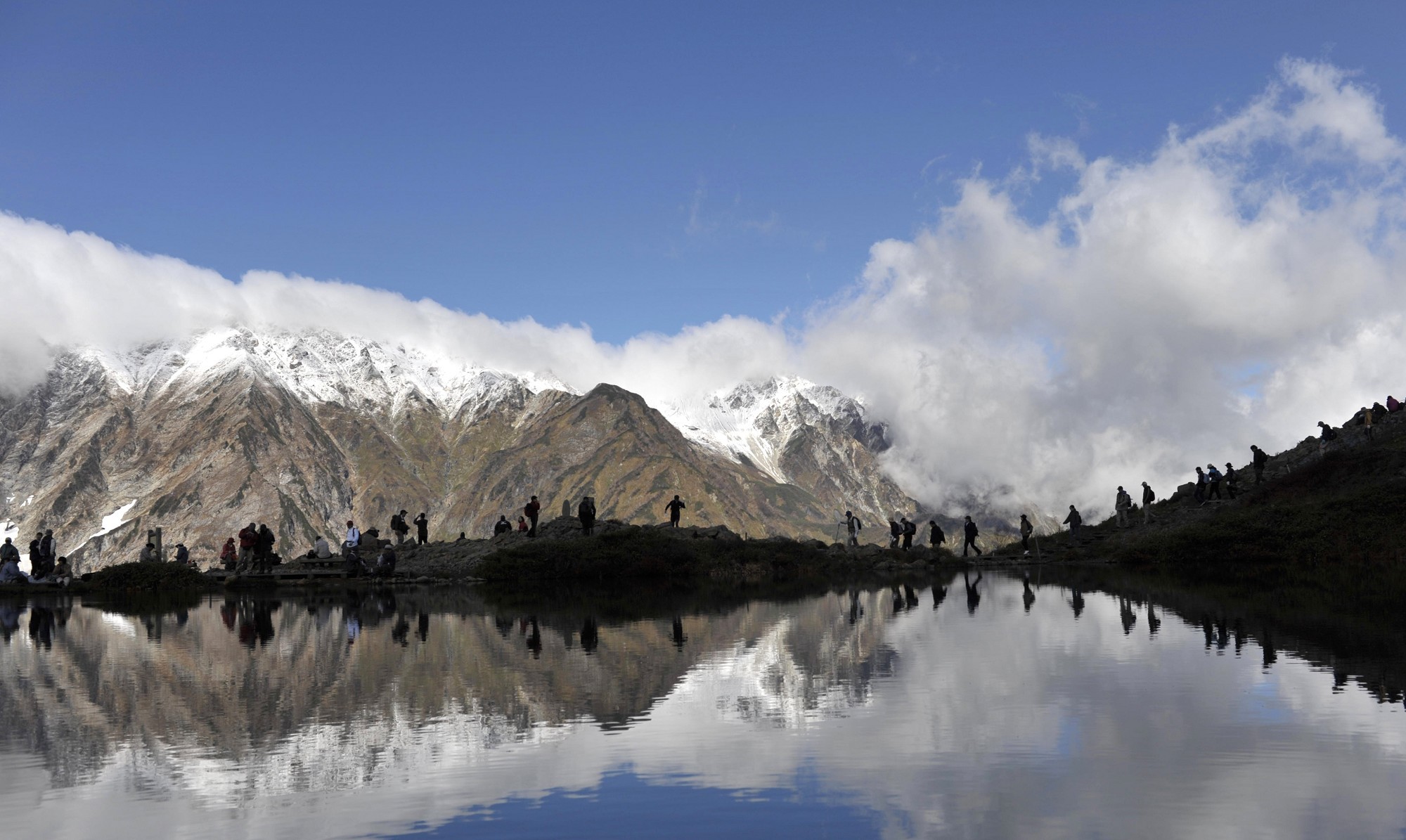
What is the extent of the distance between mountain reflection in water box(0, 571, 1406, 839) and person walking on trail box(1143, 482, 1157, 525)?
50252mm

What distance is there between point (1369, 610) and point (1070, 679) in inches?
578

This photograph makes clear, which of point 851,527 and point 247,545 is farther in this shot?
point 851,527

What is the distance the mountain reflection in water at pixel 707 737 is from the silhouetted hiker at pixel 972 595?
8734 mm

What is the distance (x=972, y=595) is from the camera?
43406 mm

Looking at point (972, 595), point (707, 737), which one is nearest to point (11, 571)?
point (972, 595)

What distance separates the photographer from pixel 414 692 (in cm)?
1858

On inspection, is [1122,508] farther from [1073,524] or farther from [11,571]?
[11,571]

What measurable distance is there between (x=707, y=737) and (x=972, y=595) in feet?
101

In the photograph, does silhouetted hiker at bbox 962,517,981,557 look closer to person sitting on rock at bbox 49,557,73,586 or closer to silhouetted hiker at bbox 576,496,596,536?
silhouetted hiker at bbox 576,496,596,536

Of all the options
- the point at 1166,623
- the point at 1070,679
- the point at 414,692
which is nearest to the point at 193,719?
the point at 414,692

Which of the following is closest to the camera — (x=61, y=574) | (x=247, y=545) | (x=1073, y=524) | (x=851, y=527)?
(x=61, y=574)

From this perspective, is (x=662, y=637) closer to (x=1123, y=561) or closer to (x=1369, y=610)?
(x=1369, y=610)

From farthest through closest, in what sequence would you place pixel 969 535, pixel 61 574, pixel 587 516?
pixel 969 535, pixel 587 516, pixel 61 574

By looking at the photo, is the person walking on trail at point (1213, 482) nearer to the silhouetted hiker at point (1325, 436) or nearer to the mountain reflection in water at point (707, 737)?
the silhouetted hiker at point (1325, 436)
